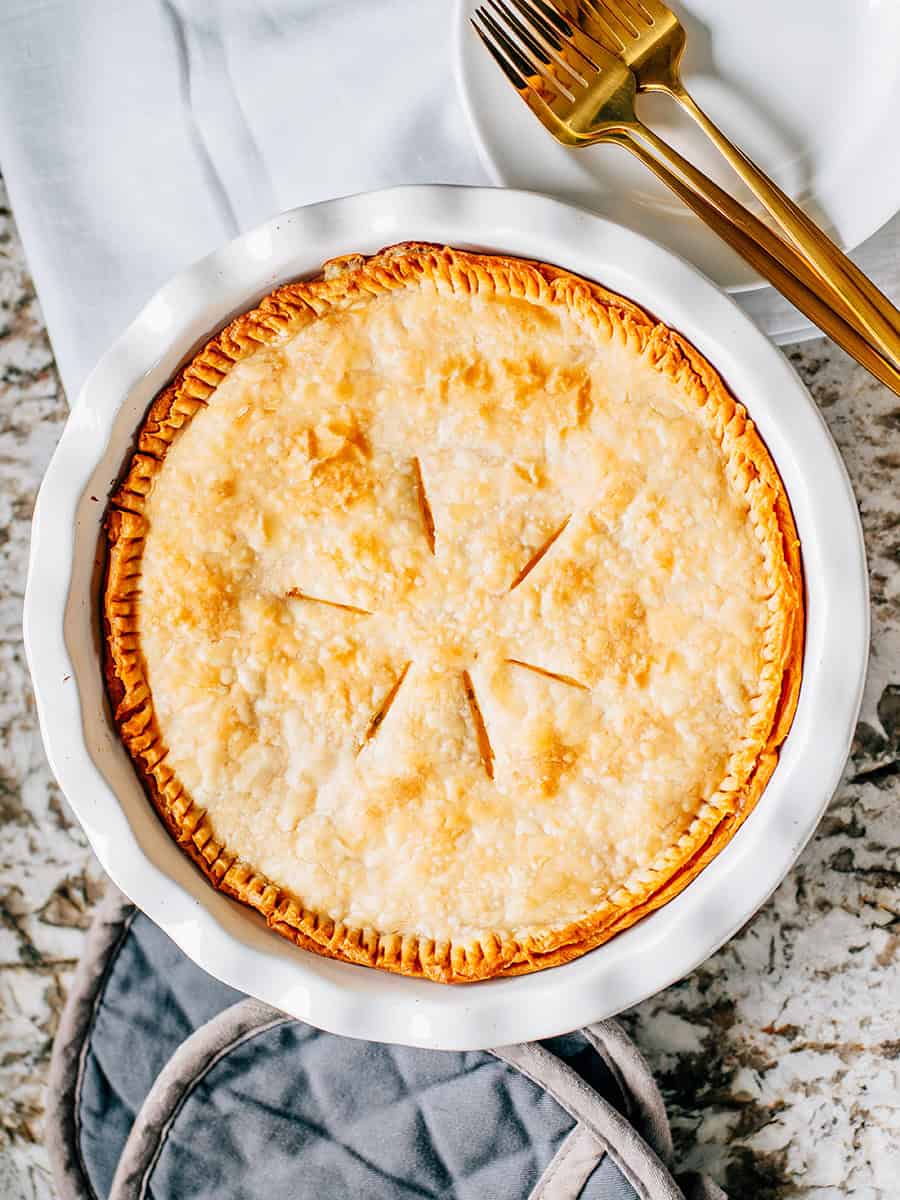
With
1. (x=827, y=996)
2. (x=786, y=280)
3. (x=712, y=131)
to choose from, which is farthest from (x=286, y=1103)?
(x=712, y=131)

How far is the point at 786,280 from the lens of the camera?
127 cm

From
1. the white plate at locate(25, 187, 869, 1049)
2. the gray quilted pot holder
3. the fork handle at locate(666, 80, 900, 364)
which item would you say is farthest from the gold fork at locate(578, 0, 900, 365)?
the gray quilted pot holder

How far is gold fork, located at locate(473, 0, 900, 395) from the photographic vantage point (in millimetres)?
1272

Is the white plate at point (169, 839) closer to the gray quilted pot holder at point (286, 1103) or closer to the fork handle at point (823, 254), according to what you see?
the fork handle at point (823, 254)

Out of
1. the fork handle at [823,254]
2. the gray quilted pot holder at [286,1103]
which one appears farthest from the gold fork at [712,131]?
the gray quilted pot holder at [286,1103]

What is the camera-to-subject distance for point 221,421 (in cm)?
126

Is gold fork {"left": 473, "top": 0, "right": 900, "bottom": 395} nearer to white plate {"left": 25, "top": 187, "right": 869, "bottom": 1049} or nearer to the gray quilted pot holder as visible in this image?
white plate {"left": 25, "top": 187, "right": 869, "bottom": 1049}

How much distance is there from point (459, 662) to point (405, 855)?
→ 213 millimetres

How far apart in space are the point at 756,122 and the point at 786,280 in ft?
0.72

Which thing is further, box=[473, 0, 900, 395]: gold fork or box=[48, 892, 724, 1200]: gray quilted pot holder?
box=[48, 892, 724, 1200]: gray quilted pot holder

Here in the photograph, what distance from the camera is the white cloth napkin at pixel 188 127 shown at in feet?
4.64

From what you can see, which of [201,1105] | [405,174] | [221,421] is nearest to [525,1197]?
[201,1105]

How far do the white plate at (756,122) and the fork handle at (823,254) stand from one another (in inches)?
3.2

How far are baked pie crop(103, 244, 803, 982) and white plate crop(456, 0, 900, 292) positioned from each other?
0.17 metres
